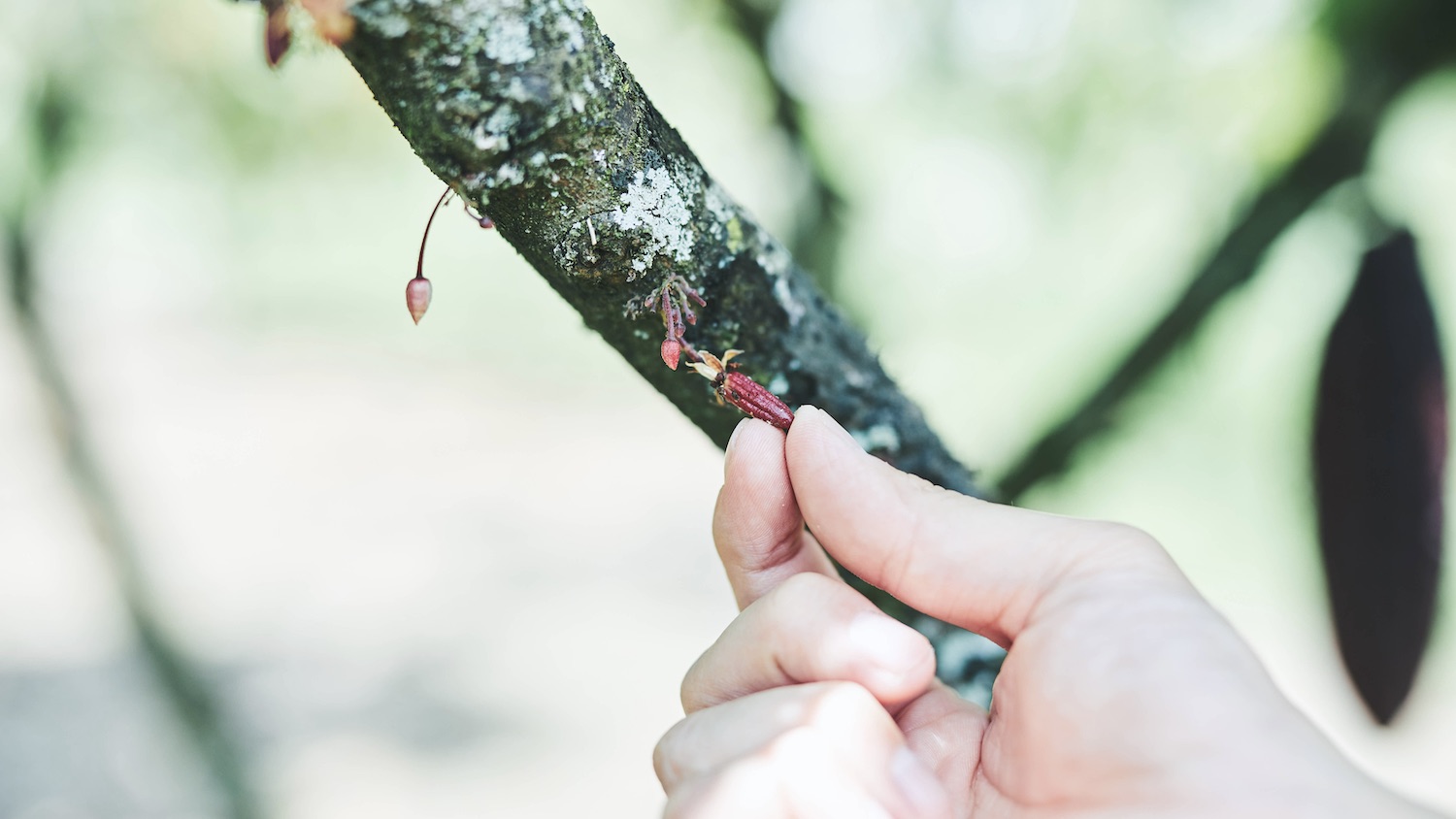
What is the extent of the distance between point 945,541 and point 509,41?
1.82 feet

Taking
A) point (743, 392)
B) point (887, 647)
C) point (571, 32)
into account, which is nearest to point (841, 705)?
point (887, 647)

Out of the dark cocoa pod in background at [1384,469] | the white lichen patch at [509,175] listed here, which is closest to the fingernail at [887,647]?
the white lichen patch at [509,175]

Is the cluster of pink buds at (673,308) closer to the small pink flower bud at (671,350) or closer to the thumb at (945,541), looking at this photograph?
the small pink flower bud at (671,350)

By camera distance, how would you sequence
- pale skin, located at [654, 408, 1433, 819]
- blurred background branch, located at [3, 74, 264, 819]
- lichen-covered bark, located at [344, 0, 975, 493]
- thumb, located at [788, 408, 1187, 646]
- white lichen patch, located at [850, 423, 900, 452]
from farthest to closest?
blurred background branch, located at [3, 74, 264, 819] < white lichen patch, located at [850, 423, 900, 452] < thumb, located at [788, 408, 1187, 646] < pale skin, located at [654, 408, 1433, 819] < lichen-covered bark, located at [344, 0, 975, 493]

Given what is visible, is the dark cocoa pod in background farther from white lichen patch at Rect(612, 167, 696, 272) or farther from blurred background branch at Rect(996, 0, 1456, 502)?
white lichen patch at Rect(612, 167, 696, 272)

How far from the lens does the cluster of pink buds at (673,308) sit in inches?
27.8

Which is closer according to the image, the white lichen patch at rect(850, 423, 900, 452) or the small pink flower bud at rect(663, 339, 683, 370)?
the small pink flower bud at rect(663, 339, 683, 370)

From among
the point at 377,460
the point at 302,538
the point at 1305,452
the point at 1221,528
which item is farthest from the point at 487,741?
the point at 1305,452

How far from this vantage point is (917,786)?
683 millimetres

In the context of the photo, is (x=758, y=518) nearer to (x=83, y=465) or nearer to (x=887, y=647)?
(x=887, y=647)

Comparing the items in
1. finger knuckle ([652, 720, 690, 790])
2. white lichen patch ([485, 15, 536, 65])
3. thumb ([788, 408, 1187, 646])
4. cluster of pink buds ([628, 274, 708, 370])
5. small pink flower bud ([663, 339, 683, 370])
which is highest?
white lichen patch ([485, 15, 536, 65])

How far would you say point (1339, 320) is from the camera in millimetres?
1721

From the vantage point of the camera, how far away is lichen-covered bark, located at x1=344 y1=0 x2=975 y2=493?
518mm

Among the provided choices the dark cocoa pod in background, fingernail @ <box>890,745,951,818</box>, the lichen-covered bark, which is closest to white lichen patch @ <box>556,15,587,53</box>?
the lichen-covered bark
